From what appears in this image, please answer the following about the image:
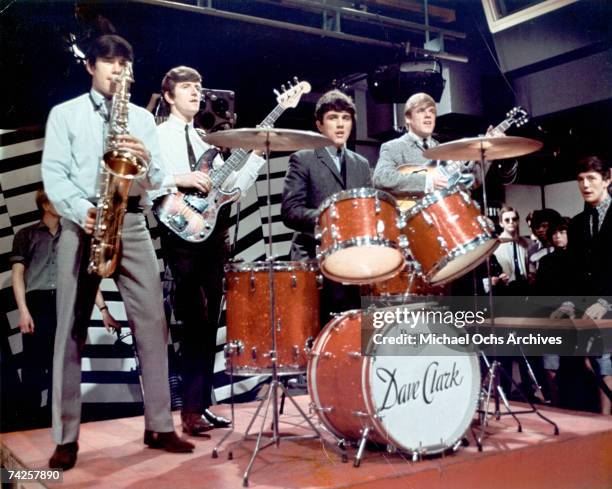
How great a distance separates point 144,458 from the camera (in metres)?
2.85

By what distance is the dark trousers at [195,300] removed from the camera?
339 centimetres

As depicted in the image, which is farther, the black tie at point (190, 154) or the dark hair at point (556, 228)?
the dark hair at point (556, 228)

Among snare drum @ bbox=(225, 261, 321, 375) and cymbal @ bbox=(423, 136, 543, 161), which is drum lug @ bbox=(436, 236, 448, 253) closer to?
cymbal @ bbox=(423, 136, 543, 161)

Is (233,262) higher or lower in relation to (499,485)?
higher

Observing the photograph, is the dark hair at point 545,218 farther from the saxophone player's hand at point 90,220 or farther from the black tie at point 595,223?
the saxophone player's hand at point 90,220

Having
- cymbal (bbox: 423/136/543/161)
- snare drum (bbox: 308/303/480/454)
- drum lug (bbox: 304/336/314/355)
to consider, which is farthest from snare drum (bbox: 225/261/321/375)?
cymbal (bbox: 423/136/543/161)

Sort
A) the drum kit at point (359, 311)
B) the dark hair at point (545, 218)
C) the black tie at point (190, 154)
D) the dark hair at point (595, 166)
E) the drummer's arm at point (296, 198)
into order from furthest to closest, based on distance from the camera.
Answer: the dark hair at point (545, 218), the dark hair at point (595, 166), the black tie at point (190, 154), the drummer's arm at point (296, 198), the drum kit at point (359, 311)

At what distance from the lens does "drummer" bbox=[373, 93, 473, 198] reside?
391 centimetres

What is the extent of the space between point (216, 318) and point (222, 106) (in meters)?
1.54

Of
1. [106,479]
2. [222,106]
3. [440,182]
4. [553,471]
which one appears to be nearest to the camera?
[106,479]

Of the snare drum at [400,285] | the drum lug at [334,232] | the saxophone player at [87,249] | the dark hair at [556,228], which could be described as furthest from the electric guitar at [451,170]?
the dark hair at [556,228]

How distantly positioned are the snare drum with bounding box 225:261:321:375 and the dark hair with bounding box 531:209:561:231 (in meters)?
3.40

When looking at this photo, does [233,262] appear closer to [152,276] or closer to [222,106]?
[152,276]

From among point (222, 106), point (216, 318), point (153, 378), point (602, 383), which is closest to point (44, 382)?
point (216, 318)
